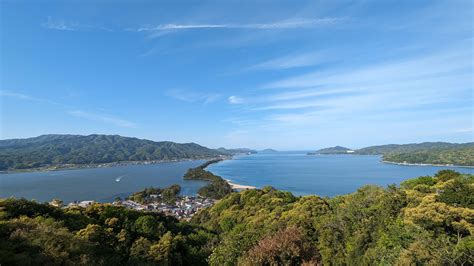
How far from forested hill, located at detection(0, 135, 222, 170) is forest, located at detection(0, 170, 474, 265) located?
114m

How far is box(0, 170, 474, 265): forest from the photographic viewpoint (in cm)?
636

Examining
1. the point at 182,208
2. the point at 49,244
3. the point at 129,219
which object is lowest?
the point at 182,208

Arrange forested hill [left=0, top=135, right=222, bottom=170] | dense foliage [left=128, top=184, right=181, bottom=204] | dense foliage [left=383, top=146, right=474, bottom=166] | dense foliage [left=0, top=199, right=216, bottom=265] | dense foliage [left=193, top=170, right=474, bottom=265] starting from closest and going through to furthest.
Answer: dense foliage [left=0, top=199, right=216, bottom=265] < dense foliage [left=193, top=170, right=474, bottom=265] < dense foliage [left=128, top=184, right=181, bottom=204] < dense foliage [left=383, top=146, right=474, bottom=166] < forested hill [left=0, top=135, right=222, bottom=170]

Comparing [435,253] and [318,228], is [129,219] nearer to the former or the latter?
[318,228]

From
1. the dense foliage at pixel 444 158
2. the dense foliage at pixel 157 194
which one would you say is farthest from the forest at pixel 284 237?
the dense foliage at pixel 444 158

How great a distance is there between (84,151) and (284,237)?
160960 millimetres

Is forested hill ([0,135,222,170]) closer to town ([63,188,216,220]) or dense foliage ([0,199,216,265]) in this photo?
town ([63,188,216,220])

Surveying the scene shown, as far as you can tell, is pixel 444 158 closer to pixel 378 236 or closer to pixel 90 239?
pixel 378 236

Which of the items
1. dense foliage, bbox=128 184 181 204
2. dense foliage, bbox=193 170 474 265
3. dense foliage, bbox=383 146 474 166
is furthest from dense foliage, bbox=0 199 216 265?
dense foliage, bbox=383 146 474 166

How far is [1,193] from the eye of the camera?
52406mm

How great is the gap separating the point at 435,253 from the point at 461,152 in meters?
110

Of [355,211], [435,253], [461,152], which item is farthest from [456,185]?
[461,152]

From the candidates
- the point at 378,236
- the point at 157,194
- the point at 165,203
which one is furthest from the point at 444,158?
the point at 378,236

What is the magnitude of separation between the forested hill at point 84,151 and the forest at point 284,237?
113848mm
